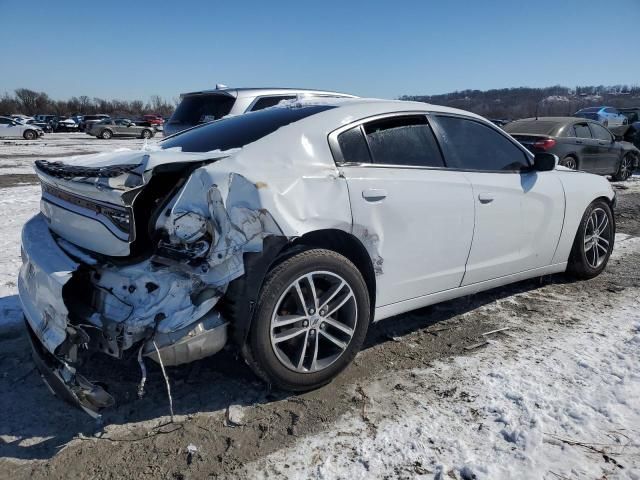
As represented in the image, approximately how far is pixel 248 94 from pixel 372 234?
4.98m

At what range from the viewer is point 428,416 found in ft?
8.52

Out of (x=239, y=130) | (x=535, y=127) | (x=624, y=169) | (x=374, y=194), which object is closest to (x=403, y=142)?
(x=374, y=194)

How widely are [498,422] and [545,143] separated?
863 cm

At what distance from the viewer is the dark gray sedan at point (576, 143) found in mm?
9984

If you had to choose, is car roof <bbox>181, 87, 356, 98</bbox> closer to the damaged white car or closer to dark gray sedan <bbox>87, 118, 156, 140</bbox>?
the damaged white car

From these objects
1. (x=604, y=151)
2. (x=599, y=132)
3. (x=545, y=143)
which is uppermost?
(x=599, y=132)

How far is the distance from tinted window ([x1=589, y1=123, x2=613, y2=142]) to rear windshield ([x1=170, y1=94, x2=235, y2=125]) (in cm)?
847

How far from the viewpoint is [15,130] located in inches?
1220

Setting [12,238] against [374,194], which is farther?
[12,238]

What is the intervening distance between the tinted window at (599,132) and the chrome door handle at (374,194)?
10172mm

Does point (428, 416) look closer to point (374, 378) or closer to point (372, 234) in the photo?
point (374, 378)

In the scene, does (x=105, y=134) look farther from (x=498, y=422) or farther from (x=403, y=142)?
(x=498, y=422)

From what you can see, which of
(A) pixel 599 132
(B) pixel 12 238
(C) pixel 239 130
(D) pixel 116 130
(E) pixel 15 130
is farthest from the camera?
(D) pixel 116 130

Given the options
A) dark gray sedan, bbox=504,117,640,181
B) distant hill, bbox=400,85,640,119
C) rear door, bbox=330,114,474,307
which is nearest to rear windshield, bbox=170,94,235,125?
rear door, bbox=330,114,474,307
